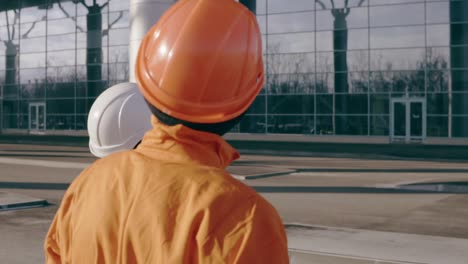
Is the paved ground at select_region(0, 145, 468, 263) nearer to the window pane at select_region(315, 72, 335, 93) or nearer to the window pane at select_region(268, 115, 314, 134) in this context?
the window pane at select_region(315, 72, 335, 93)

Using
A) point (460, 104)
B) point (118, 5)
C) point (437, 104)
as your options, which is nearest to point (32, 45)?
point (118, 5)

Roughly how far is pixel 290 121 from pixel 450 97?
9.59 metres

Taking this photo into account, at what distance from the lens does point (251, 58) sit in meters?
1.72

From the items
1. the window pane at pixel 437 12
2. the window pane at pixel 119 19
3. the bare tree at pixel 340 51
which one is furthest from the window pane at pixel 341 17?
the window pane at pixel 119 19

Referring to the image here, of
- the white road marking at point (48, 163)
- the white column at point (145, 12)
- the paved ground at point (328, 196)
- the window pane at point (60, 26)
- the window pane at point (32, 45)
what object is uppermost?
the window pane at point (60, 26)

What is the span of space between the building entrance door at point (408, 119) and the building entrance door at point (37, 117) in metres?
27.2

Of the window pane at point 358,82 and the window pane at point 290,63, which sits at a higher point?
the window pane at point 290,63

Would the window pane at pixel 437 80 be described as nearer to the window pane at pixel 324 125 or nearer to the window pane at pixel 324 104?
the window pane at pixel 324 104

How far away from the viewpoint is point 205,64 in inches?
65.1

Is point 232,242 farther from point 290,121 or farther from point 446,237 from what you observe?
point 290,121

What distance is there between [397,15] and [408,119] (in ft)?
19.1

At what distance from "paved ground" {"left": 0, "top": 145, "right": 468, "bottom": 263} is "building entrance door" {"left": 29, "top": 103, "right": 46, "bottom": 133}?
27.8 m

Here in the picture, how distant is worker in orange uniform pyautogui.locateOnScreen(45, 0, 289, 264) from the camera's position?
4.91ft

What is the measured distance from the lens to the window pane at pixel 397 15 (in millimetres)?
37406
